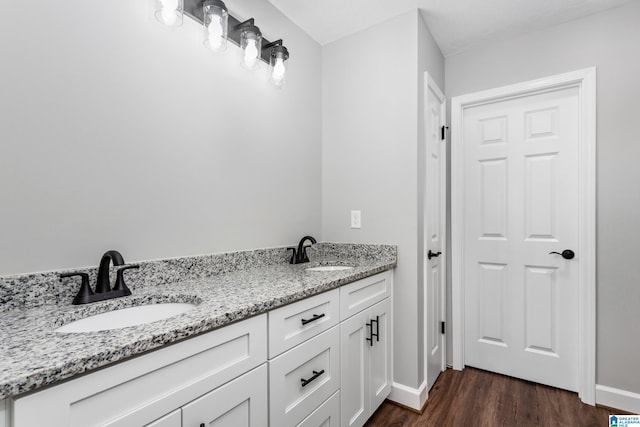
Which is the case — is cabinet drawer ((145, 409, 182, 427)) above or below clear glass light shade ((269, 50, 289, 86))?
below

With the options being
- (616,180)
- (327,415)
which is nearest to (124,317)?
(327,415)

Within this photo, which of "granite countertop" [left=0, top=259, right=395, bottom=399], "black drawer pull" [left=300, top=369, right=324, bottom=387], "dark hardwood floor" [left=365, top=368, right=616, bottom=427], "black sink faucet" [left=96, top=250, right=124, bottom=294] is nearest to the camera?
"granite countertop" [left=0, top=259, right=395, bottom=399]

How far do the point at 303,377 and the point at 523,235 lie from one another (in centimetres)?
187

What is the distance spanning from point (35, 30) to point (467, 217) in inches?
100

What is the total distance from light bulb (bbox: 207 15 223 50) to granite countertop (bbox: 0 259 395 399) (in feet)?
3.42

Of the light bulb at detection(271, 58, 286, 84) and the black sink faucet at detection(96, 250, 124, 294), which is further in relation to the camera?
the light bulb at detection(271, 58, 286, 84)

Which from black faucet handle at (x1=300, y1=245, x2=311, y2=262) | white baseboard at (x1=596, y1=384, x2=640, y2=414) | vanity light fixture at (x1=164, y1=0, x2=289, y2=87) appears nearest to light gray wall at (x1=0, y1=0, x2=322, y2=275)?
vanity light fixture at (x1=164, y1=0, x2=289, y2=87)

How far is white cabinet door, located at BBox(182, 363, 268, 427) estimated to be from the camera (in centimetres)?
81

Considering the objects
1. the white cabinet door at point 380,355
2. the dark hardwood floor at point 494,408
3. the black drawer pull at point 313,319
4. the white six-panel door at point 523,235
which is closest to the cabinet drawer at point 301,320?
the black drawer pull at point 313,319

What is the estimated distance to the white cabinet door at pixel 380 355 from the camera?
1.68 meters

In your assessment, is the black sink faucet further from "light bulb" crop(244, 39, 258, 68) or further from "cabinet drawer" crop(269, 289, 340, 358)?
"light bulb" crop(244, 39, 258, 68)

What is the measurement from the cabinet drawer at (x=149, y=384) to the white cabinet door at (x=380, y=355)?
2.94 ft

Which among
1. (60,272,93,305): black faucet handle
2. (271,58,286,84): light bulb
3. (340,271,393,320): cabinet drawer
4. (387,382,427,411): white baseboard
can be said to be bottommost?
(387,382,427,411): white baseboard

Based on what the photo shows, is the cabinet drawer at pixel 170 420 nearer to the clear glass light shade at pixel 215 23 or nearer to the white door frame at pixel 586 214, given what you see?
the clear glass light shade at pixel 215 23
